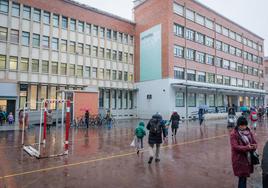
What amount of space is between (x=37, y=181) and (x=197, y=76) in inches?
1353

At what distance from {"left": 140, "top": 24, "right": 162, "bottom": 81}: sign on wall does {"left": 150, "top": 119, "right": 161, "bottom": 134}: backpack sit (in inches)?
1011

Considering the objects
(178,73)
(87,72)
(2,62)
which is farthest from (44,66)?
(178,73)

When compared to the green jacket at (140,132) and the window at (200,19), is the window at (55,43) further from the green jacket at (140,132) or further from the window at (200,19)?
the green jacket at (140,132)

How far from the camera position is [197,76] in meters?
37.3

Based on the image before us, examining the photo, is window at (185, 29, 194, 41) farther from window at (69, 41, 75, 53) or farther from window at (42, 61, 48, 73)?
window at (42, 61, 48, 73)

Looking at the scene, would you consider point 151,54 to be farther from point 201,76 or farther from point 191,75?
point 201,76

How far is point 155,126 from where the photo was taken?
27.1 ft

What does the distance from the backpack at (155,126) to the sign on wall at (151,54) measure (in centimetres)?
2567

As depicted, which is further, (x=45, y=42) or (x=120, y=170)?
(x=45, y=42)

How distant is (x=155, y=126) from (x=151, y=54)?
1114 inches

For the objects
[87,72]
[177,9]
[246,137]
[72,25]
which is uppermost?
[177,9]

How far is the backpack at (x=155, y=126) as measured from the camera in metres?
8.24

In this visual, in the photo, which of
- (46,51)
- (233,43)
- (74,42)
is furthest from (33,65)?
(233,43)

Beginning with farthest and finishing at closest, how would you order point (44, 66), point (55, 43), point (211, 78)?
point (211, 78), point (55, 43), point (44, 66)
